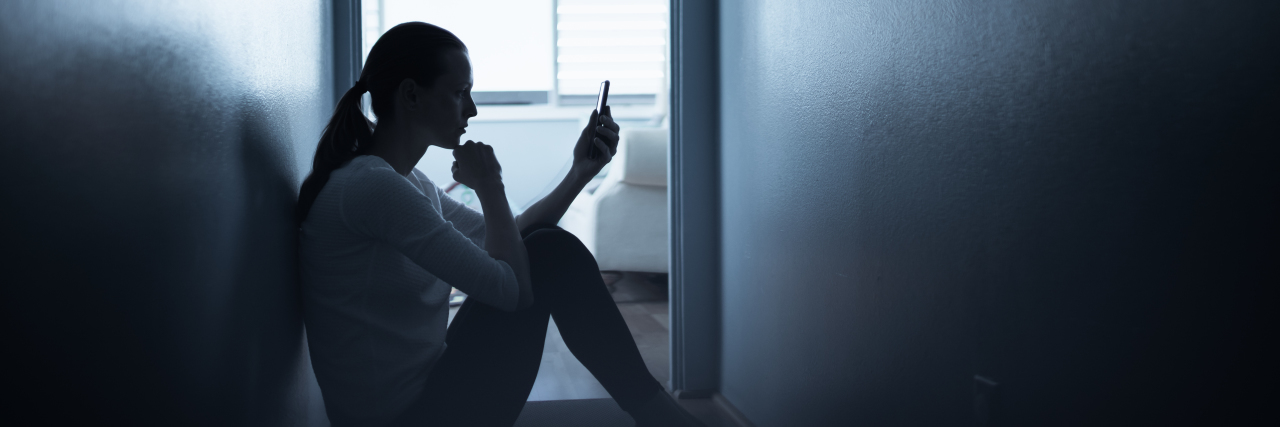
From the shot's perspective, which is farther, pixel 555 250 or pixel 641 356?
pixel 641 356

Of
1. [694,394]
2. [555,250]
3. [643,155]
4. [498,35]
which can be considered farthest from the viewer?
[498,35]

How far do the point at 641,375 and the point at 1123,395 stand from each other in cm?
68

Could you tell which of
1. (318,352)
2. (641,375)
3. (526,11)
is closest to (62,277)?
(318,352)

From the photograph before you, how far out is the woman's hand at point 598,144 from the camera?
1271 mm

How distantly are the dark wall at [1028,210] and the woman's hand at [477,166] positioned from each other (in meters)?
0.45

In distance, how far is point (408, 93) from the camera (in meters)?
1.02

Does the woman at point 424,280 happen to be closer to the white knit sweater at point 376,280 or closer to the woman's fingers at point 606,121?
the white knit sweater at point 376,280

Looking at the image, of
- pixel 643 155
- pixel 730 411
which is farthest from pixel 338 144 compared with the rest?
pixel 643 155

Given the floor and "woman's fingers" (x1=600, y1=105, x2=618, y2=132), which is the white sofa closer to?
the floor

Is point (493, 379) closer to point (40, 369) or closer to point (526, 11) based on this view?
point (40, 369)

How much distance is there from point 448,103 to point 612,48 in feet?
11.9

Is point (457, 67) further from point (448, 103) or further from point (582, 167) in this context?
point (582, 167)

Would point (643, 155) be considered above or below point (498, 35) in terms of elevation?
below

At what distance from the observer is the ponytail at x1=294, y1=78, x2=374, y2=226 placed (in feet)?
3.20
